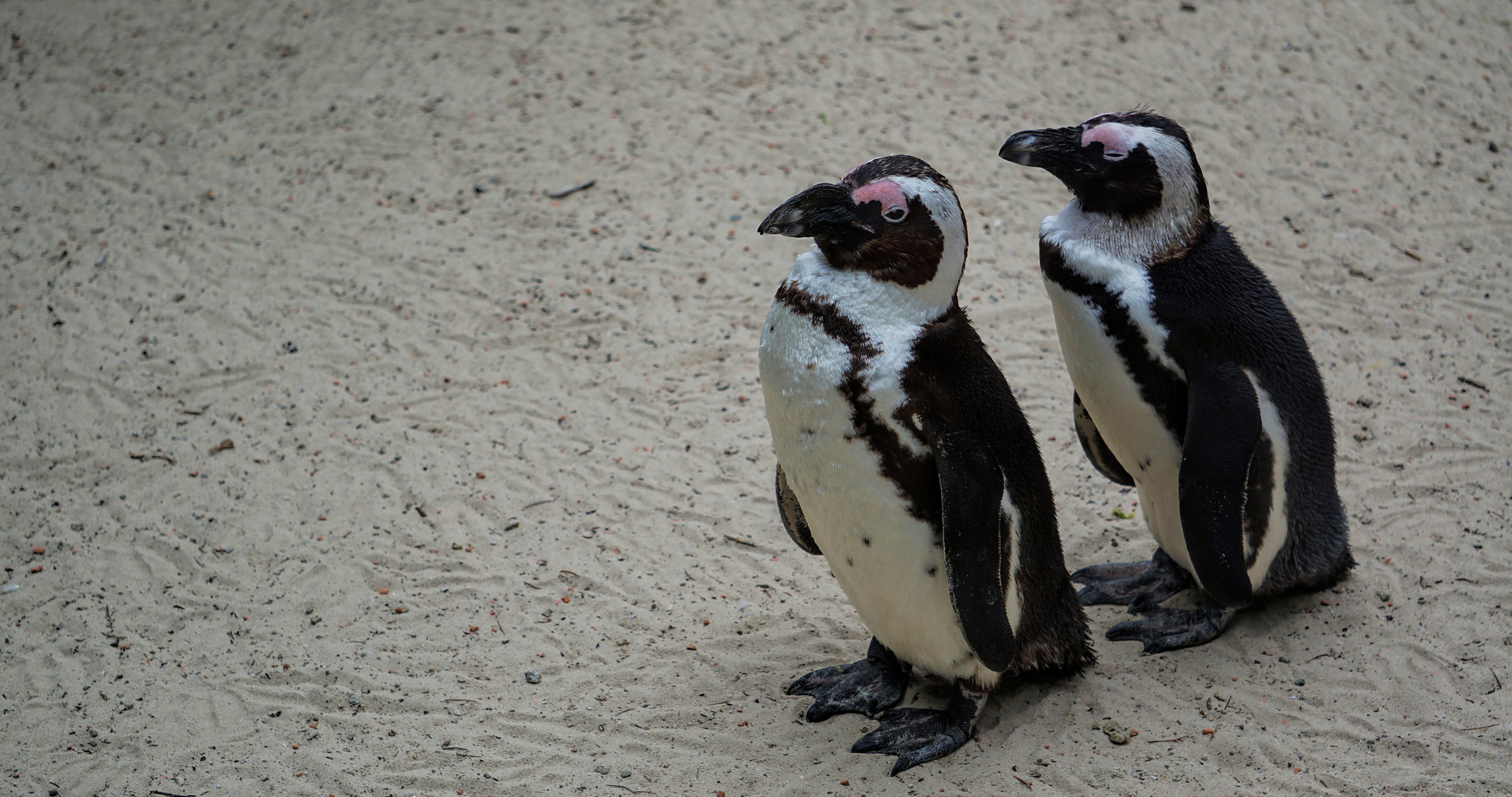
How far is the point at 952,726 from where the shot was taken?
3.29 metres

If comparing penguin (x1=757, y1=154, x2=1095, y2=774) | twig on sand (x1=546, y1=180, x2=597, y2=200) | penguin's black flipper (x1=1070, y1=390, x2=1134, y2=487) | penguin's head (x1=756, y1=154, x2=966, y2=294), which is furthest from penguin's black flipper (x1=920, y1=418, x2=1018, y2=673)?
twig on sand (x1=546, y1=180, x2=597, y2=200)

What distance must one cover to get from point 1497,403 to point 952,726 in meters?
3.37

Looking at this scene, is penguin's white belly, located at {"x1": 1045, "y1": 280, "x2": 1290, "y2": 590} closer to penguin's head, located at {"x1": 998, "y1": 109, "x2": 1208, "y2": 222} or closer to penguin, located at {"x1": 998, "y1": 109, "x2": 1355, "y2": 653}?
penguin, located at {"x1": 998, "y1": 109, "x2": 1355, "y2": 653}

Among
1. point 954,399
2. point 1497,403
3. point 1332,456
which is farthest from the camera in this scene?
point 1497,403

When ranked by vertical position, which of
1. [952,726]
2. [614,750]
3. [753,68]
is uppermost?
[753,68]

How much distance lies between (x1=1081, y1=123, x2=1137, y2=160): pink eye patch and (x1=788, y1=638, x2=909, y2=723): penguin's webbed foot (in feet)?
5.67

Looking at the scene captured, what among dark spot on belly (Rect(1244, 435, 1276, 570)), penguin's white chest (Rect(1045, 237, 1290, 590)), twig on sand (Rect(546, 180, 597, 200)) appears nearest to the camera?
penguin's white chest (Rect(1045, 237, 1290, 590))

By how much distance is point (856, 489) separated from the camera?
299 cm

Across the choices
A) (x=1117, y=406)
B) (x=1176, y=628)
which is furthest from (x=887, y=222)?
(x=1176, y=628)

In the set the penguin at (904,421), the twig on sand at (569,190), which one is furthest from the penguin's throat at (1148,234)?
the twig on sand at (569,190)

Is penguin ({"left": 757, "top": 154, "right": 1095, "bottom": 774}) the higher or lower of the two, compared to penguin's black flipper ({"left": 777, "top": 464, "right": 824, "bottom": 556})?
higher

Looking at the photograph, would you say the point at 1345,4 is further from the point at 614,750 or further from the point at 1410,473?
the point at 614,750

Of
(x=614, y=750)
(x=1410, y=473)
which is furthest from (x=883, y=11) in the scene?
(x=614, y=750)

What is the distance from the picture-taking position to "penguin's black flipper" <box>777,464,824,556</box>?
340cm
